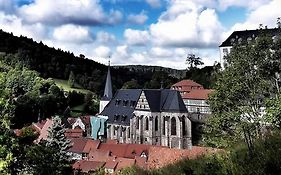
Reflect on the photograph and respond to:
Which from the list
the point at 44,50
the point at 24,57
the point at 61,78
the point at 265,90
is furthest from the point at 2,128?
the point at 44,50

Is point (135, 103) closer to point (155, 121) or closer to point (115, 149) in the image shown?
point (155, 121)

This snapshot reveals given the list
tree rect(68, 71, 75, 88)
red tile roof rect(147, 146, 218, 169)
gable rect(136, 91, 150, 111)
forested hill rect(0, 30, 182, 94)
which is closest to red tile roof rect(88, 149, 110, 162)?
gable rect(136, 91, 150, 111)

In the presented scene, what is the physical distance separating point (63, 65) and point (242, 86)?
451 ft

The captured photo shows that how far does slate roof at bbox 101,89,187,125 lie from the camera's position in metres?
53.9

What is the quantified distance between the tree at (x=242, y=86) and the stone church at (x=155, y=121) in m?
29.0

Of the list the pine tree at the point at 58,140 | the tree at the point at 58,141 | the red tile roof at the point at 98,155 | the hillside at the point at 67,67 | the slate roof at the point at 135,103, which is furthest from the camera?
the hillside at the point at 67,67

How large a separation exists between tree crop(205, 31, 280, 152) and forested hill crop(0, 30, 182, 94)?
81141 mm

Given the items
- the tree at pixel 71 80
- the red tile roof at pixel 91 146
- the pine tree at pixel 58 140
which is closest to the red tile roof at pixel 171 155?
the pine tree at pixel 58 140

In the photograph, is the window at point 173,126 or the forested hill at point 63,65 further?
the forested hill at point 63,65

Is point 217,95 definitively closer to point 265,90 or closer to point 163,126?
point 265,90

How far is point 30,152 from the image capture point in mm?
20531

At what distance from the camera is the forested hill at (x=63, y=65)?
132 metres

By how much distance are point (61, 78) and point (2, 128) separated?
129441 millimetres

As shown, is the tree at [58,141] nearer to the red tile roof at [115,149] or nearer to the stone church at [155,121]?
the red tile roof at [115,149]
